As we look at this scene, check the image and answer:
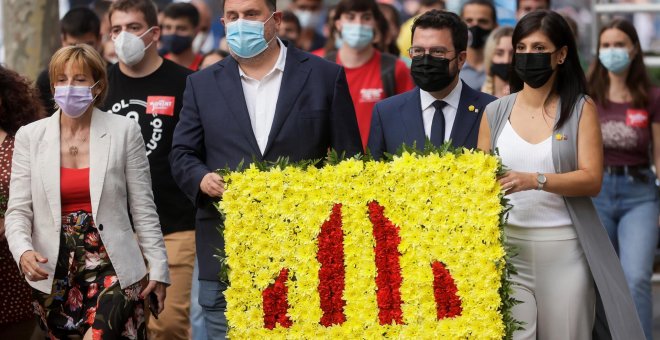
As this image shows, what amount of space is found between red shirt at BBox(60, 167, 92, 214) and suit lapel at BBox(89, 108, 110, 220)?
0.04m

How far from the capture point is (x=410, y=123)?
303 inches

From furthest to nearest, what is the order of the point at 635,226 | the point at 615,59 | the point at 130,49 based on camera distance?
the point at 615,59
the point at 635,226
the point at 130,49

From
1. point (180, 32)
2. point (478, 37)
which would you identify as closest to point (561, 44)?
point (478, 37)

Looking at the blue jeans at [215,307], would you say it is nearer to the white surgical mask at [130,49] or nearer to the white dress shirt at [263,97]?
the white dress shirt at [263,97]

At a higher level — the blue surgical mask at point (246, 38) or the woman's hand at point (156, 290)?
the blue surgical mask at point (246, 38)

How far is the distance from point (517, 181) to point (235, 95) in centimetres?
168

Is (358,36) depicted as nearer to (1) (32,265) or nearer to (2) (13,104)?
(2) (13,104)

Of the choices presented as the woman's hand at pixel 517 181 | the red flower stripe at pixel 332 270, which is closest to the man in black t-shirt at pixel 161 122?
the red flower stripe at pixel 332 270

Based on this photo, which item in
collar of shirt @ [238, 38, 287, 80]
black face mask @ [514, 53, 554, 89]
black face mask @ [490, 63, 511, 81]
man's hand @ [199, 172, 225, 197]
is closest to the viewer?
man's hand @ [199, 172, 225, 197]

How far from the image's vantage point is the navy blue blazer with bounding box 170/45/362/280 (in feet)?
24.4

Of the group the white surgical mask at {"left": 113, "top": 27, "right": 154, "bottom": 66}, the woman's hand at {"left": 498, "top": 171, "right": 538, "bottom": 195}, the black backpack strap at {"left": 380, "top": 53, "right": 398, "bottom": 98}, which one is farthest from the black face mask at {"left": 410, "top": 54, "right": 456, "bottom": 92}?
the black backpack strap at {"left": 380, "top": 53, "right": 398, "bottom": 98}

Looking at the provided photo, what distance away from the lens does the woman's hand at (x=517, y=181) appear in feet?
22.0

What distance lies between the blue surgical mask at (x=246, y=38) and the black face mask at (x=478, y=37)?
13.9 ft

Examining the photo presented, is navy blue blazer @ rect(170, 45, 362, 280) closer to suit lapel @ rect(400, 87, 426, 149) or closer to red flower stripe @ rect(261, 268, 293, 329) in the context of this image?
suit lapel @ rect(400, 87, 426, 149)
